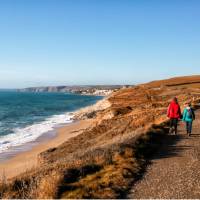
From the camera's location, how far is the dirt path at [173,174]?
29.9 ft

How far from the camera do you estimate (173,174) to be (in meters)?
10.9

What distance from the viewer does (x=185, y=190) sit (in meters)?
9.34

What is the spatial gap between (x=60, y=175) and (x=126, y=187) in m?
1.84

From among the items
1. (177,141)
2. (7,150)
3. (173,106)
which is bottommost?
(7,150)

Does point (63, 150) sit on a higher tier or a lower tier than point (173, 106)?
lower

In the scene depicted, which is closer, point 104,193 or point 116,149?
point 104,193

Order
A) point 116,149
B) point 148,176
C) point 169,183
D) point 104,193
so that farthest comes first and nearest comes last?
point 116,149 < point 148,176 < point 169,183 < point 104,193

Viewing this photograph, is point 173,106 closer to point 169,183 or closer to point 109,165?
point 109,165

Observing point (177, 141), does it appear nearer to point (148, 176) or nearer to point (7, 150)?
point (148, 176)

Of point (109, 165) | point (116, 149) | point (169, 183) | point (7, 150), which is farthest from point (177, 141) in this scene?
point (7, 150)

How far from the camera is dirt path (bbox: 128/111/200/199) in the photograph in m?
9.12

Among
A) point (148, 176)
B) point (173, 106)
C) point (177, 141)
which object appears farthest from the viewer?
point (173, 106)

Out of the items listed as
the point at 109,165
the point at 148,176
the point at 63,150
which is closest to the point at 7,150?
the point at 63,150

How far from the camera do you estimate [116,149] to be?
13734 mm
